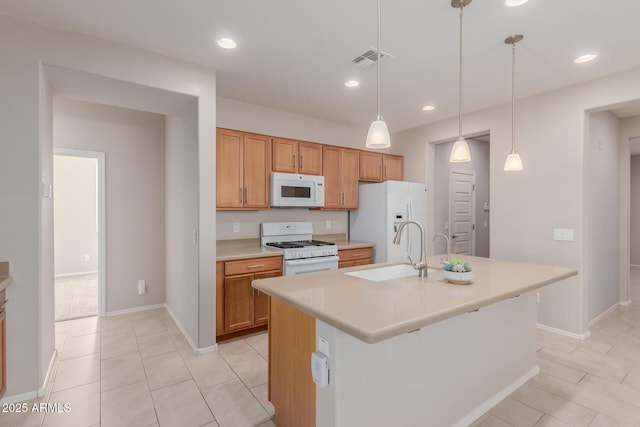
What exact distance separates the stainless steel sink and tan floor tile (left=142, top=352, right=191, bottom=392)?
1.64 m

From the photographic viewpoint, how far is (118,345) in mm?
3088

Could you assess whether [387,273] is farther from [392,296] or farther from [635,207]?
[635,207]

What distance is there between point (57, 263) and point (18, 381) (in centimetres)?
482

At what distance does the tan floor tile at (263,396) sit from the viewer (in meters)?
2.10

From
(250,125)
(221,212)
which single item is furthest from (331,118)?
(221,212)

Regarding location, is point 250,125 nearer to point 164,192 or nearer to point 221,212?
point 221,212

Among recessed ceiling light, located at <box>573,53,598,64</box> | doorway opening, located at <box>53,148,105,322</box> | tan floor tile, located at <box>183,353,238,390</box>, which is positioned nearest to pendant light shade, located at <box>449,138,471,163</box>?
recessed ceiling light, located at <box>573,53,598,64</box>

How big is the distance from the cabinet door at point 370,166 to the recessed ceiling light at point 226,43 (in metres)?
2.56

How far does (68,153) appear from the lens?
3.66 meters

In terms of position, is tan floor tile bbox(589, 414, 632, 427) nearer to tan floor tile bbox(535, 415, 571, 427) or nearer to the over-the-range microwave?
tan floor tile bbox(535, 415, 571, 427)

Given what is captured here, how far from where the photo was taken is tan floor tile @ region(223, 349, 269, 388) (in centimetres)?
246

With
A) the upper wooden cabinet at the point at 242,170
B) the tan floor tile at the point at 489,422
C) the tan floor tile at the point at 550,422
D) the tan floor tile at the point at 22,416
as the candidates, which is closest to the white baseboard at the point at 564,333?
the tan floor tile at the point at 550,422

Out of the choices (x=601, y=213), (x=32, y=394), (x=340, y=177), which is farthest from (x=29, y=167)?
(x=601, y=213)

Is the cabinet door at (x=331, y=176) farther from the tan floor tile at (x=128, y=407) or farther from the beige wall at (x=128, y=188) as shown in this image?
the tan floor tile at (x=128, y=407)
